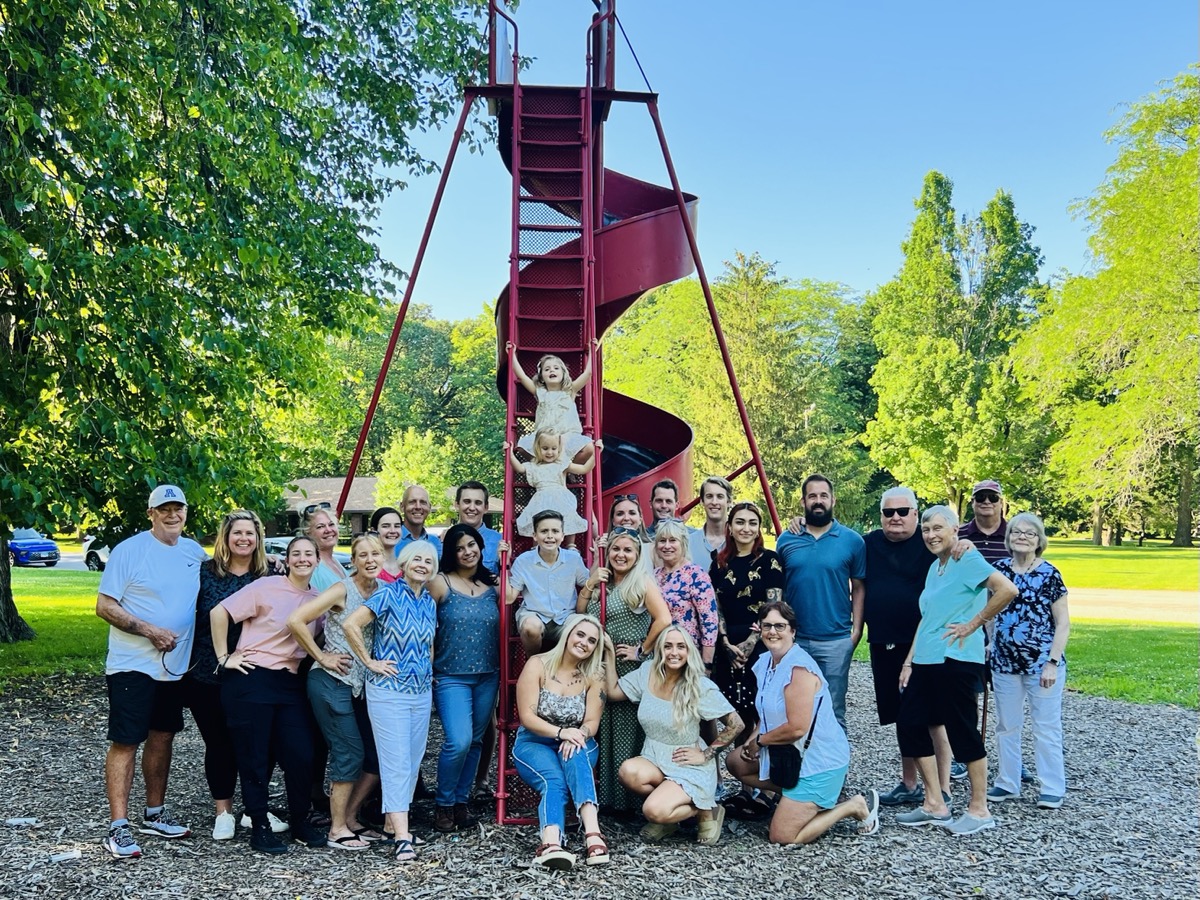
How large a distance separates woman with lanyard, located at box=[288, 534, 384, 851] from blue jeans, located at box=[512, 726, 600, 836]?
79cm

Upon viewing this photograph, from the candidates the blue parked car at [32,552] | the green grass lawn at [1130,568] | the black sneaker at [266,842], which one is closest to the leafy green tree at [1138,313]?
the green grass lawn at [1130,568]

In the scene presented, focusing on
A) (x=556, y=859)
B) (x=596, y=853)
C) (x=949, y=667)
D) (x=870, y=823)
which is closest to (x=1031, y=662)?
(x=949, y=667)

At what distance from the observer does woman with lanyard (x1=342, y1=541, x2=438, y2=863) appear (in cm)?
467

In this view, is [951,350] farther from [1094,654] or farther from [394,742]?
[394,742]

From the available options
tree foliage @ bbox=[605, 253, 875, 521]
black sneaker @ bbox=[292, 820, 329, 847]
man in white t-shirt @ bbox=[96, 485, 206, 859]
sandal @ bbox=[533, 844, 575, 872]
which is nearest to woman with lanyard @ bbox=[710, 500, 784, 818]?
sandal @ bbox=[533, 844, 575, 872]

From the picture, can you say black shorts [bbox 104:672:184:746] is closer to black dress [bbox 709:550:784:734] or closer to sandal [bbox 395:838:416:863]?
sandal [bbox 395:838:416:863]

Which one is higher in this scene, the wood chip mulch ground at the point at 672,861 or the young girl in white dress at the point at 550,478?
the young girl in white dress at the point at 550,478

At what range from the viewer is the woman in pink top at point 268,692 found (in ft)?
15.1

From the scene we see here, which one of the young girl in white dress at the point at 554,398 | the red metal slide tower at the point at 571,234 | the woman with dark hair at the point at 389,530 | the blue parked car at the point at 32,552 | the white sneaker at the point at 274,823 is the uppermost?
the red metal slide tower at the point at 571,234

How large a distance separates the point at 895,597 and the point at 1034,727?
3.55 ft

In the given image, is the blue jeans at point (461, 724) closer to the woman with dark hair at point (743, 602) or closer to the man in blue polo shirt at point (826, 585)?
the woman with dark hair at point (743, 602)

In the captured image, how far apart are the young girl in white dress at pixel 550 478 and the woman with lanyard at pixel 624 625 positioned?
819mm

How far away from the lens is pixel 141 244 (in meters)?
7.25

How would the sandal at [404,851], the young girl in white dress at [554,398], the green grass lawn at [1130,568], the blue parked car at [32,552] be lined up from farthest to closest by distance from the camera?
the blue parked car at [32,552]
the green grass lawn at [1130,568]
the young girl in white dress at [554,398]
the sandal at [404,851]
